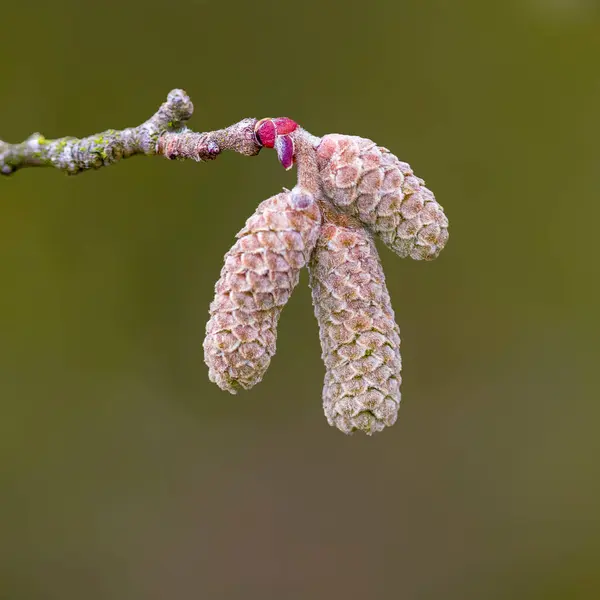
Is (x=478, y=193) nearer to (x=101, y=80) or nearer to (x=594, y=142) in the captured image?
(x=594, y=142)

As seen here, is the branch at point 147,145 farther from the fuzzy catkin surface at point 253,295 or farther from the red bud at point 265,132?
the fuzzy catkin surface at point 253,295

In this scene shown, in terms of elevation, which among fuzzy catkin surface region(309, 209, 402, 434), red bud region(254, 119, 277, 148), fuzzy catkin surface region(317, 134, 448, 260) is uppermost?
red bud region(254, 119, 277, 148)

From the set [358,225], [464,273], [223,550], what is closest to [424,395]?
[464,273]

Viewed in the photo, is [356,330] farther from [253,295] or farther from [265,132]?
[265,132]

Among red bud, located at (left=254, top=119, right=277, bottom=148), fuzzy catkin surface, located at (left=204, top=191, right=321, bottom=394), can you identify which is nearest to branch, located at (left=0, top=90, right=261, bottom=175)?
red bud, located at (left=254, top=119, right=277, bottom=148)

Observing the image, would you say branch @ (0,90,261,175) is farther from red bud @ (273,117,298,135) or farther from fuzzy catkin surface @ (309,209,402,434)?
fuzzy catkin surface @ (309,209,402,434)

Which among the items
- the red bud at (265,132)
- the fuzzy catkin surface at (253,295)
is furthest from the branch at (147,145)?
the fuzzy catkin surface at (253,295)
